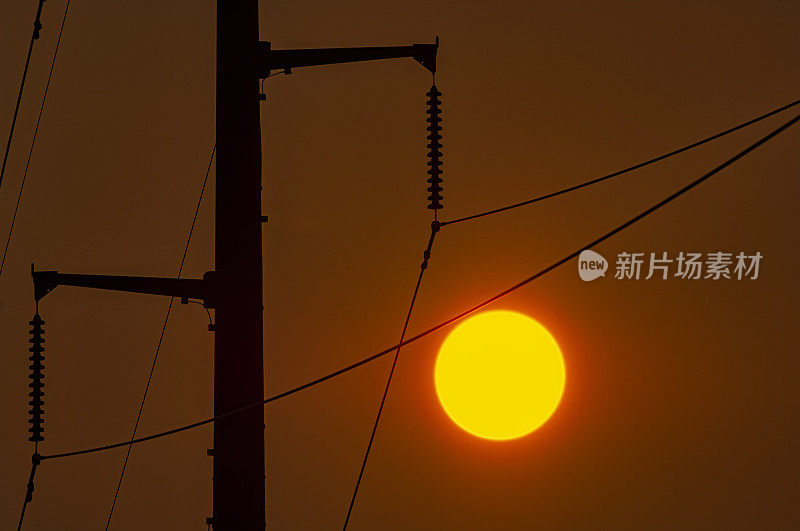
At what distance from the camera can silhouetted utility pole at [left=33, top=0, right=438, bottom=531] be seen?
22.3 ft

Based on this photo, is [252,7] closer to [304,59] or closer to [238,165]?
[304,59]

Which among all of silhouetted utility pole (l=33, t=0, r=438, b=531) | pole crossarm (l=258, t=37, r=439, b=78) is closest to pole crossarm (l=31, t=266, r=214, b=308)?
silhouetted utility pole (l=33, t=0, r=438, b=531)

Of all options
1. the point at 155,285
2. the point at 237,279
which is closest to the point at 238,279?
the point at 237,279

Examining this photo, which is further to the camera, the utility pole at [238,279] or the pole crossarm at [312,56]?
the pole crossarm at [312,56]

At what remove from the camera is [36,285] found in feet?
23.5

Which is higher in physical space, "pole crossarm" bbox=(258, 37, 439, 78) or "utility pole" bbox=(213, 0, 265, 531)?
"pole crossarm" bbox=(258, 37, 439, 78)

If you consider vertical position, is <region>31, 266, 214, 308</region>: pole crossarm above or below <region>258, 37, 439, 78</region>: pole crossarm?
below

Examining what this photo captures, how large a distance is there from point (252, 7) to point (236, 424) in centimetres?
304

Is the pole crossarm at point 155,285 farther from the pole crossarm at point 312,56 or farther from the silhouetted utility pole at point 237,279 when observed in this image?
the pole crossarm at point 312,56

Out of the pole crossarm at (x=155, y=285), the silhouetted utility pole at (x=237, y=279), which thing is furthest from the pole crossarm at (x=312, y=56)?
the pole crossarm at (x=155, y=285)

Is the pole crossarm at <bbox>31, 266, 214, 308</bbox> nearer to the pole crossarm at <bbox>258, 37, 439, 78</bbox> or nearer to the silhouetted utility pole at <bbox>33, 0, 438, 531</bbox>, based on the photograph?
the silhouetted utility pole at <bbox>33, 0, 438, 531</bbox>

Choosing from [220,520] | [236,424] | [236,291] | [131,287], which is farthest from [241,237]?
[220,520]

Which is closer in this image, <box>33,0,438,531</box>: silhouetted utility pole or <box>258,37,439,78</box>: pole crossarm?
<box>33,0,438,531</box>: silhouetted utility pole

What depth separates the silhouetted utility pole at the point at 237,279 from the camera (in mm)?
6800
